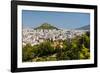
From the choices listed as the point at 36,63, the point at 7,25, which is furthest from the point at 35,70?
the point at 7,25

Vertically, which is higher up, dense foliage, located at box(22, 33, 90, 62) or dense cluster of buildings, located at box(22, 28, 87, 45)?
dense cluster of buildings, located at box(22, 28, 87, 45)

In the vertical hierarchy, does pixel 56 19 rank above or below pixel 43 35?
above

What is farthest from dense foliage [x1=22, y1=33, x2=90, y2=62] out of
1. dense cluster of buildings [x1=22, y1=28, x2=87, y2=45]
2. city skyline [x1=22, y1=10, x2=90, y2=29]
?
city skyline [x1=22, y1=10, x2=90, y2=29]

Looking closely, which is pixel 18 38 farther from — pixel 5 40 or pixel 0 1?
pixel 0 1

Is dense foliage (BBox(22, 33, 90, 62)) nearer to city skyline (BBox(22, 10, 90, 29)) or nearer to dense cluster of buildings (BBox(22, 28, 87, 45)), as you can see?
dense cluster of buildings (BBox(22, 28, 87, 45))

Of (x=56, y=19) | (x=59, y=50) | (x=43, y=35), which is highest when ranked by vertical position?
(x=56, y=19)
